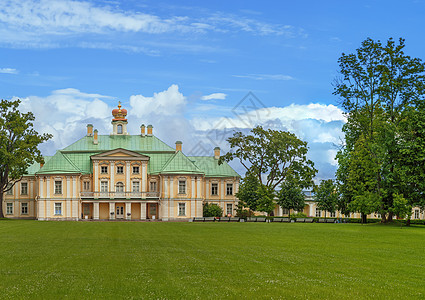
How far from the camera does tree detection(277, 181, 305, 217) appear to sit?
6862 cm

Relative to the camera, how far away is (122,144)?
74.7 m

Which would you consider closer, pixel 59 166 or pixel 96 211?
pixel 59 166

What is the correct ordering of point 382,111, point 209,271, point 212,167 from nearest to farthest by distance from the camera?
point 209,271, point 382,111, point 212,167

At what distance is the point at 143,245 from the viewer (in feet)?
76.6

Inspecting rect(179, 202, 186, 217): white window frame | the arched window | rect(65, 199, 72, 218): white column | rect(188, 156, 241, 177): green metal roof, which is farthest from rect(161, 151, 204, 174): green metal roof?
rect(65, 199, 72, 218): white column

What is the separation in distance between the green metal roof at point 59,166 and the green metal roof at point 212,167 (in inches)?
655

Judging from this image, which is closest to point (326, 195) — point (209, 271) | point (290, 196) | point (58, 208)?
point (290, 196)

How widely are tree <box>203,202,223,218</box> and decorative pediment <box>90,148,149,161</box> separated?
1025 cm

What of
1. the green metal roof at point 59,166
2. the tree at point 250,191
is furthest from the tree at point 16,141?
the tree at point 250,191

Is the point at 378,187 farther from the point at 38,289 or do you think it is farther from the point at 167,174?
the point at 38,289

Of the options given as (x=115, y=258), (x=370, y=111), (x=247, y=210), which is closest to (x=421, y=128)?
(x=370, y=111)

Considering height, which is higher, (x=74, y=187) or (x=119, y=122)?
(x=119, y=122)

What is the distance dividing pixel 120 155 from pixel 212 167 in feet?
46.9

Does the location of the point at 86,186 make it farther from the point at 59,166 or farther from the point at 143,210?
the point at 143,210
